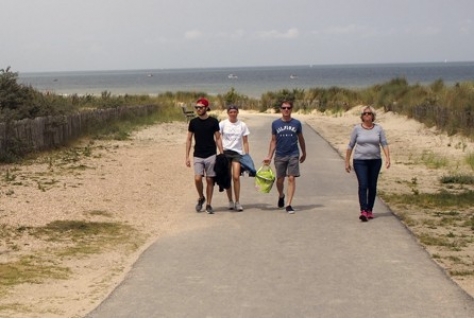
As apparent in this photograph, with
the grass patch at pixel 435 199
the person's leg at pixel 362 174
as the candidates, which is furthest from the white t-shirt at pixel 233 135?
the grass patch at pixel 435 199

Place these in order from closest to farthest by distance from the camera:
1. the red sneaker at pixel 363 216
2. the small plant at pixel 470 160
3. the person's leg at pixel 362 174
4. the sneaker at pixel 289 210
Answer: the red sneaker at pixel 363 216 < the person's leg at pixel 362 174 < the sneaker at pixel 289 210 < the small plant at pixel 470 160

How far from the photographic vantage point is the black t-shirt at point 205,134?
1127 cm

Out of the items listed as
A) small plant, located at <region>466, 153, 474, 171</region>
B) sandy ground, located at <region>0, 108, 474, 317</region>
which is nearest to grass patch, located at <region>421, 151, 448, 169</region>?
sandy ground, located at <region>0, 108, 474, 317</region>

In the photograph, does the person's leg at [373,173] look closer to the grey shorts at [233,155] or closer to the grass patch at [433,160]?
the grey shorts at [233,155]

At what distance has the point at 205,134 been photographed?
11.3m

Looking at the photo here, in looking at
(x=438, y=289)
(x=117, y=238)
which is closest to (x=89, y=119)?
(x=117, y=238)

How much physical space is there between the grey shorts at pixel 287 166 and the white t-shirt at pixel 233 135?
64cm

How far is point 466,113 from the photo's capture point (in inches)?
987

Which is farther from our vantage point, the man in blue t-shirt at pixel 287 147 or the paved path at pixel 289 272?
the man in blue t-shirt at pixel 287 147

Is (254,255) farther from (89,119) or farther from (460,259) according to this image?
(89,119)

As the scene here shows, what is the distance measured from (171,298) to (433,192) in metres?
8.58

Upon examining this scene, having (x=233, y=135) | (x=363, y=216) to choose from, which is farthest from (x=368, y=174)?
(x=233, y=135)

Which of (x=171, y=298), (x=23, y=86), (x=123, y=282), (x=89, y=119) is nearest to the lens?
(x=171, y=298)

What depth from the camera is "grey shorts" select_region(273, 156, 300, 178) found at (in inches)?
448
